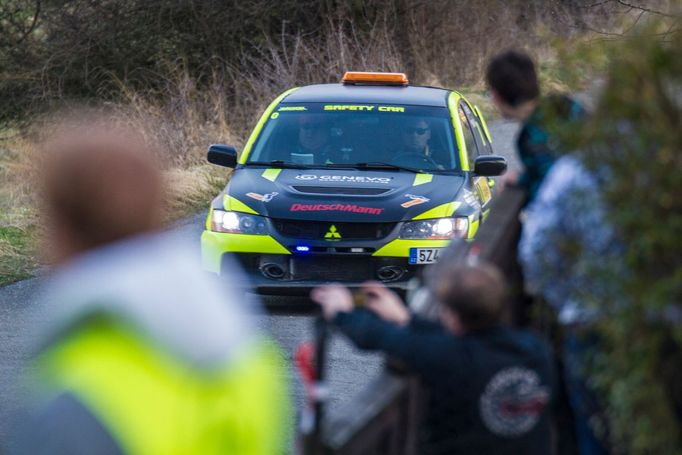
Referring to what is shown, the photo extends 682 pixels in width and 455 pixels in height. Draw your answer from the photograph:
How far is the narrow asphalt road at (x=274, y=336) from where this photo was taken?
7500 millimetres

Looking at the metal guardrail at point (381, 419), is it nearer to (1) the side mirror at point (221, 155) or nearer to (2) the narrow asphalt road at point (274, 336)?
(2) the narrow asphalt road at point (274, 336)

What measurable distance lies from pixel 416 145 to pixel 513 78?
247 inches

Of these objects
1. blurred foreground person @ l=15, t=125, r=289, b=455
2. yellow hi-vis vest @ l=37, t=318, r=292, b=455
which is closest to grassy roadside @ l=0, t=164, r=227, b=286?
blurred foreground person @ l=15, t=125, r=289, b=455

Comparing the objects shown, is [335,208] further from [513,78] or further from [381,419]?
[381,419]

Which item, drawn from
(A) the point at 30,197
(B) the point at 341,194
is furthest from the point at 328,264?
(A) the point at 30,197

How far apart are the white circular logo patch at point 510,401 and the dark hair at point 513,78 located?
3.50 feet

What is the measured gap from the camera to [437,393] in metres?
3.37

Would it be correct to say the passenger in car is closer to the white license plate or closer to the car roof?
the car roof

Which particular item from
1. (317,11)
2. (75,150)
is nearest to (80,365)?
(75,150)

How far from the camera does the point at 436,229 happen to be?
929cm

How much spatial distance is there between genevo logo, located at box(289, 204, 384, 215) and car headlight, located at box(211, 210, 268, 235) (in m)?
0.25

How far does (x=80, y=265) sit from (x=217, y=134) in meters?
17.5

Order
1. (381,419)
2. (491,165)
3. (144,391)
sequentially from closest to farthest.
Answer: (144,391), (381,419), (491,165)

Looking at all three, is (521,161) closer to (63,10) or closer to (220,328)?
(220,328)
